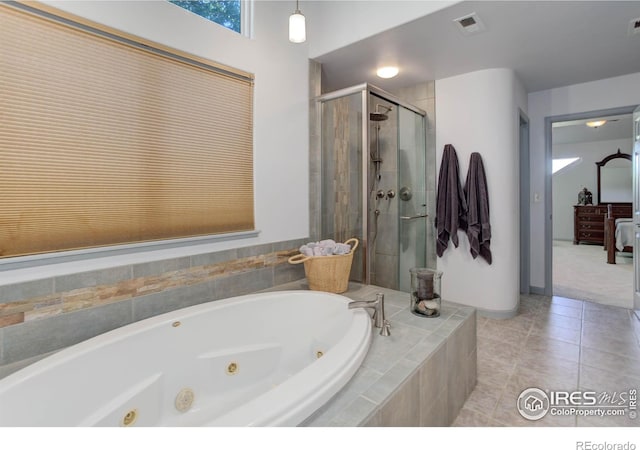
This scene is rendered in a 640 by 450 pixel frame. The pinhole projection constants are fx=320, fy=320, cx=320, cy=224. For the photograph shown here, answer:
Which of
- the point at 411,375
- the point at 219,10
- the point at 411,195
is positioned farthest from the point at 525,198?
the point at 219,10

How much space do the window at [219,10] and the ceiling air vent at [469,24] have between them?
1421mm

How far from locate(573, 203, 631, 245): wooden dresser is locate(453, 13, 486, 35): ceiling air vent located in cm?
649

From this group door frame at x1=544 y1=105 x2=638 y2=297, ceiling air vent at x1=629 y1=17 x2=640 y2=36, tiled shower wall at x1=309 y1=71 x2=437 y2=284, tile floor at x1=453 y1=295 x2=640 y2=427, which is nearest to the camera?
tile floor at x1=453 y1=295 x2=640 y2=427

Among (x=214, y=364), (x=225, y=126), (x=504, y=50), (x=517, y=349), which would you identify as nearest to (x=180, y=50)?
(x=225, y=126)

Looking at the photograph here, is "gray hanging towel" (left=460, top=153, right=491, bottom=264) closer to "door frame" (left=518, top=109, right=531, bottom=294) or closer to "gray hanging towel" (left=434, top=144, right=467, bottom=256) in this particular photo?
"gray hanging towel" (left=434, top=144, right=467, bottom=256)

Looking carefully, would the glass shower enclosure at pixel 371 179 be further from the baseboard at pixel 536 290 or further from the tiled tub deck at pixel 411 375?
the baseboard at pixel 536 290

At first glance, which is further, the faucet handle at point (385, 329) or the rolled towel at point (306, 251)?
the rolled towel at point (306, 251)

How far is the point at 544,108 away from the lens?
3.40 m

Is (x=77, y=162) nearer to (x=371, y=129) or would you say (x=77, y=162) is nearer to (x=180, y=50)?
(x=180, y=50)

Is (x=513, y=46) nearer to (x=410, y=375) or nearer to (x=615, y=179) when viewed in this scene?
(x=410, y=375)

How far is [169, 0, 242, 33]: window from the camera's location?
189cm

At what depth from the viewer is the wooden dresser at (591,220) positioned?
6.39 m

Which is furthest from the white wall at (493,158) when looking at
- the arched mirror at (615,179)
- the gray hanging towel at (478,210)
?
the arched mirror at (615,179)

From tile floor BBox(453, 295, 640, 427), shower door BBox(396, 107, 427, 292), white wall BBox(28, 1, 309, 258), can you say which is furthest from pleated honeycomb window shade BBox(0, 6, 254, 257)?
tile floor BBox(453, 295, 640, 427)
